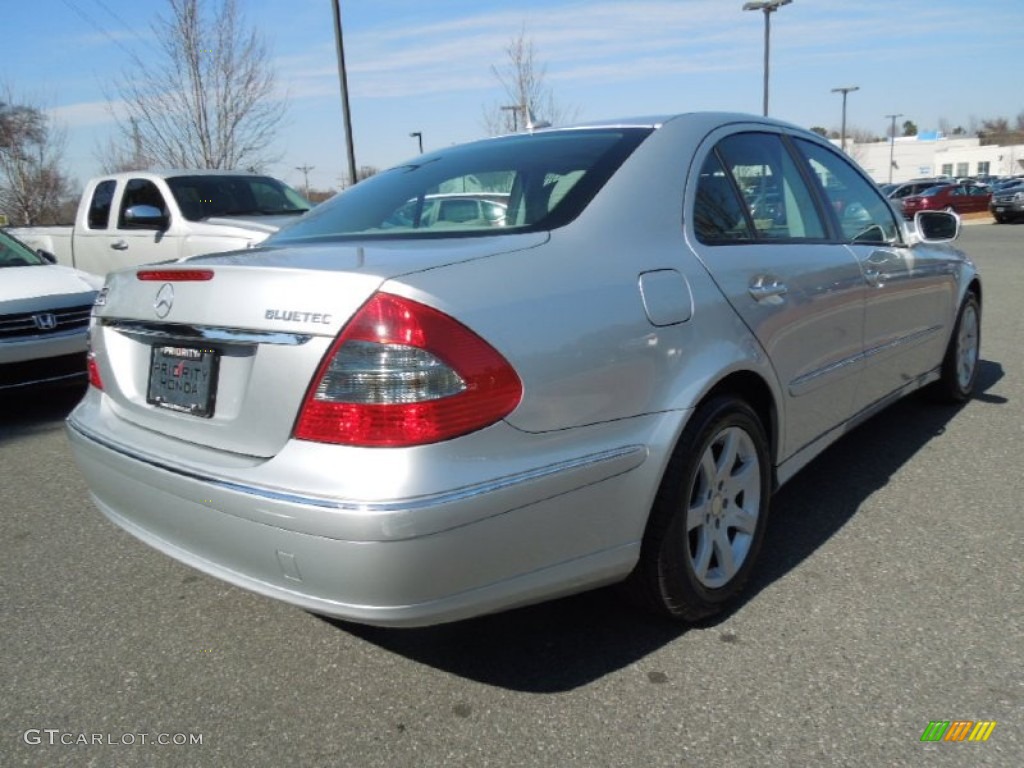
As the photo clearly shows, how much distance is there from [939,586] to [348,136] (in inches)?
520

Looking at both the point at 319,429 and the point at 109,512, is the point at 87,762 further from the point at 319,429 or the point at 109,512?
the point at 319,429

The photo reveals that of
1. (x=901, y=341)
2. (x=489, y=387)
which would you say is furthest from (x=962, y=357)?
(x=489, y=387)

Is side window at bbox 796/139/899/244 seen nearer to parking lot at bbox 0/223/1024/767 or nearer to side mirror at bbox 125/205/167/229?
parking lot at bbox 0/223/1024/767

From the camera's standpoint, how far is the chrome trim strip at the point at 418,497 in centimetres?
183

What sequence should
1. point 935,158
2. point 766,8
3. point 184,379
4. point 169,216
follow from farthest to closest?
point 935,158, point 766,8, point 169,216, point 184,379

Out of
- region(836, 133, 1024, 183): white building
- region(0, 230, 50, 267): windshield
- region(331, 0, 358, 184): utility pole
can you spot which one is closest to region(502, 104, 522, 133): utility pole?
region(331, 0, 358, 184): utility pole

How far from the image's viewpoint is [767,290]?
2.79 meters

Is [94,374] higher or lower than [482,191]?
lower

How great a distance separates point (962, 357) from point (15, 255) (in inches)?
274

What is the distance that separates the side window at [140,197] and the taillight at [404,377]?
276 inches

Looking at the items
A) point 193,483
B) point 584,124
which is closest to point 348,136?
point 584,124

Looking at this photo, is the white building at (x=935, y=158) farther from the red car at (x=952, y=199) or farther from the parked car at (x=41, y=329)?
the parked car at (x=41, y=329)

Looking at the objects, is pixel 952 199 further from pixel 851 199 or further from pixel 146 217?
pixel 851 199

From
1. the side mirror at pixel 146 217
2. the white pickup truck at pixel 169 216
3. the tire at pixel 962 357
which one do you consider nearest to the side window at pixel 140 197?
the white pickup truck at pixel 169 216
